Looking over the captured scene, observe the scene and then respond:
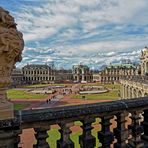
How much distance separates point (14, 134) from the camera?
13.7 feet

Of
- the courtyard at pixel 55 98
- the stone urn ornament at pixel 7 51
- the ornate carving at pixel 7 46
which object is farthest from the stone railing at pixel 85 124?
the courtyard at pixel 55 98

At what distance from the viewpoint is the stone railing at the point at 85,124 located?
423 cm

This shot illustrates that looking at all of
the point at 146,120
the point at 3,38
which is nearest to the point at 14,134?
the point at 3,38

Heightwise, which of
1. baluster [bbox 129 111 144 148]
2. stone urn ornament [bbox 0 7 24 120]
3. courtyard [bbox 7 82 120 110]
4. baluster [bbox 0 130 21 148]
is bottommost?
courtyard [bbox 7 82 120 110]

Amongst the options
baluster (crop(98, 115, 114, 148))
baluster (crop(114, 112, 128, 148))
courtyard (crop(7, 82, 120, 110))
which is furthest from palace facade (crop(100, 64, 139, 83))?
baluster (crop(98, 115, 114, 148))

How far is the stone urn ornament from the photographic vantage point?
3.97 m

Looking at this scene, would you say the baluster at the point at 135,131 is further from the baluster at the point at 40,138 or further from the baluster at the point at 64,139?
the baluster at the point at 40,138

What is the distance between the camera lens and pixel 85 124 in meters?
5.09

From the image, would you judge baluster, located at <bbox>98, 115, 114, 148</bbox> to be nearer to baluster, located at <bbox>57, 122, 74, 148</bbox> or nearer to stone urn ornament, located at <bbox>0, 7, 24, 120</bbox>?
baluster, located at <bbox>57, 122, 74, 148</bbox>

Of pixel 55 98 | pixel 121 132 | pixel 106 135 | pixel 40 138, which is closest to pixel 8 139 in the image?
pixel 40 138

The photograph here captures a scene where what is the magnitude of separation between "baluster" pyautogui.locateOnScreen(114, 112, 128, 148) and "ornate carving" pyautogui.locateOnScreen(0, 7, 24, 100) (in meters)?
2.68

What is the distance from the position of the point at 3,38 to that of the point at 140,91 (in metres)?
44.3

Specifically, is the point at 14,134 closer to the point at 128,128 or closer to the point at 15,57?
the point at 15,57

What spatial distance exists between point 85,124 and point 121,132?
3.27 feet
